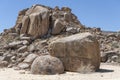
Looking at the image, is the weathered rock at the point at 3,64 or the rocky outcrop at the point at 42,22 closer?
the weathered rock at the point at 3,64

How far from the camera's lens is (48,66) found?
1738cm

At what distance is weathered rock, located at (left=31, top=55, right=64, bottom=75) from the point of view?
17.2 m

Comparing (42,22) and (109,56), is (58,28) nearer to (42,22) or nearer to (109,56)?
(42,22)

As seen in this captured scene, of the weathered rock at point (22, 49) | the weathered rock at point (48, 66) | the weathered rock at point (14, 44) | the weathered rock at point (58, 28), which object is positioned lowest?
the weathered rock at point (48, 66)

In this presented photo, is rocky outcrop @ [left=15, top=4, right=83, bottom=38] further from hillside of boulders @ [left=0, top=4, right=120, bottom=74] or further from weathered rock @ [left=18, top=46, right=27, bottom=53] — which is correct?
weathered rock @ [left=18, top=46, right=27, bottom=53]

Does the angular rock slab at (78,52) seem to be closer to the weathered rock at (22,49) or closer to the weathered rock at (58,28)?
the weathered rock at (22,49)

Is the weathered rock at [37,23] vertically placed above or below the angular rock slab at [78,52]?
above

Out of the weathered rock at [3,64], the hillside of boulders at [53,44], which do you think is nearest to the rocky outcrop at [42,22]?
the hillside of boulders at [53,44]

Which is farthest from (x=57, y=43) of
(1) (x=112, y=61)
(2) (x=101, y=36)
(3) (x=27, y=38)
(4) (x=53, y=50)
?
(2) (x=101, y=36)

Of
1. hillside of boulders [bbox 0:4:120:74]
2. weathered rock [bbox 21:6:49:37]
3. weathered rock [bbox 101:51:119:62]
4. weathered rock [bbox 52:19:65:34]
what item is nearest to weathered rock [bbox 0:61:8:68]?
hillside of boulders [bbox 0:4:120:74]

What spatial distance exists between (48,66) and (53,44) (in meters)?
2.44

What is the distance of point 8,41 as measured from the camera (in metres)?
32.0

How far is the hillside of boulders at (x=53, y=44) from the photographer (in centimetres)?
1864

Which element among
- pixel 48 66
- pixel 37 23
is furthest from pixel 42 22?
→ pixel 48 66
